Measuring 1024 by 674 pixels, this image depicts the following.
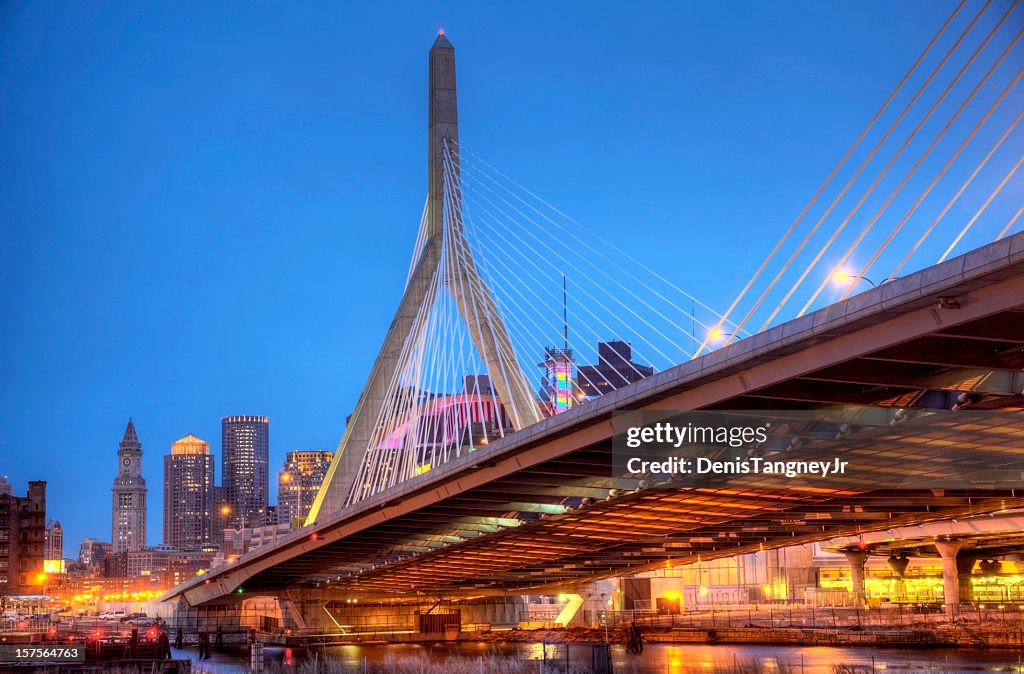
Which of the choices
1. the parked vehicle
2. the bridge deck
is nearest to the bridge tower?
the bridge deck

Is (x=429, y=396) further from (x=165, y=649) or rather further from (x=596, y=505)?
(x=165, y=649)

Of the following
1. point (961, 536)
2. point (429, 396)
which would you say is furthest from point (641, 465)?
point (961, 536)

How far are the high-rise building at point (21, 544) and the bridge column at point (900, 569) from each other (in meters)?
81.1

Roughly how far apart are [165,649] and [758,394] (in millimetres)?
24441

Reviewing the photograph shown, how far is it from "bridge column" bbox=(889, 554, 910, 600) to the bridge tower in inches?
2041

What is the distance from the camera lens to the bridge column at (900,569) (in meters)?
87.1

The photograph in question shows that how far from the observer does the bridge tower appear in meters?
42.9

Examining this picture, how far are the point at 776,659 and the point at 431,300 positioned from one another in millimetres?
23047

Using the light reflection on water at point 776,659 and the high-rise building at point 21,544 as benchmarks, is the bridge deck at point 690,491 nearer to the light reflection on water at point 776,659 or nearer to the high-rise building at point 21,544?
the light reflection on water at point 776,659

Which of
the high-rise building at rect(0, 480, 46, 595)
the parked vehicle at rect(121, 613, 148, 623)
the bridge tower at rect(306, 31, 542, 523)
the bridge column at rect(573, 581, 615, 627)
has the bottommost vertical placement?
the parked vehicle at rect(121, 613, 148, 623)

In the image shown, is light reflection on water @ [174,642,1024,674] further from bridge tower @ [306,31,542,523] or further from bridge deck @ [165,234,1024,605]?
bridge tower @ [306,31,542,523]

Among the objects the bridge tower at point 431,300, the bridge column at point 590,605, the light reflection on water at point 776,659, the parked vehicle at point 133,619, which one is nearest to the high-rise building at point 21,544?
the parked vehicle at point 133,619

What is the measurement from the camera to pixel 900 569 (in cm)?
8819

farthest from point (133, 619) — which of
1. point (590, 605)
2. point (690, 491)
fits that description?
point (690, 491)
